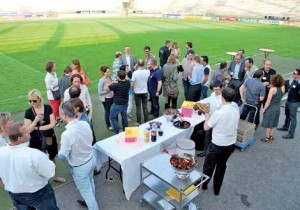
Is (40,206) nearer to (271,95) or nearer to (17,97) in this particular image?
(271,95)

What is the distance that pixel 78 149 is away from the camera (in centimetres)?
380

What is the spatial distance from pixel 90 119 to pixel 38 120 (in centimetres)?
133

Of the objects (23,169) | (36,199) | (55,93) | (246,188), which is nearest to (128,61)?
(55,93)

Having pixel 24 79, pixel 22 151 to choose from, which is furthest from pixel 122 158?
pixel 24 79

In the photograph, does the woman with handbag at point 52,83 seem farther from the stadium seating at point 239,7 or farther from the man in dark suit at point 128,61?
the stadium seating at point 239,7

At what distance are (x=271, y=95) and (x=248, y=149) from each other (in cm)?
146

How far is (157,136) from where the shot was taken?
17.0ft

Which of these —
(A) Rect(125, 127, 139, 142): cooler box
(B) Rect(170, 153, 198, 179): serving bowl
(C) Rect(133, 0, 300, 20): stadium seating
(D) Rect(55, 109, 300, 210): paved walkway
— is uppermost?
(C) Rect(133, 0, 300, 20): stadium seating

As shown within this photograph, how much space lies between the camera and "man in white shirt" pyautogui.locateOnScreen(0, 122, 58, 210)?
122 inches

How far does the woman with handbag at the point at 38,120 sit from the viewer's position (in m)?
4.48

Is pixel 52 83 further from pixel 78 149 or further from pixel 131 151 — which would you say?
pixel 78 149

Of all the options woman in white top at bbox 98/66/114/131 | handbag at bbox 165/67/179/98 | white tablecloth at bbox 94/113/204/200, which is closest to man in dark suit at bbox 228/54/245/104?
handbag at bbox 165/67/179/98

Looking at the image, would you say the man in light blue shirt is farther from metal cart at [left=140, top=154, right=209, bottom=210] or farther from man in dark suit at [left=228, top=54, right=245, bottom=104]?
metal cart at [left=140, top=154, right=209, bottom=210]

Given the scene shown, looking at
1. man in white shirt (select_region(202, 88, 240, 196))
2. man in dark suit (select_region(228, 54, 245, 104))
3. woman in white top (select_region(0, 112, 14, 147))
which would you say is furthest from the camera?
man in dark suit (select_region(228, 54, 245, 104))
